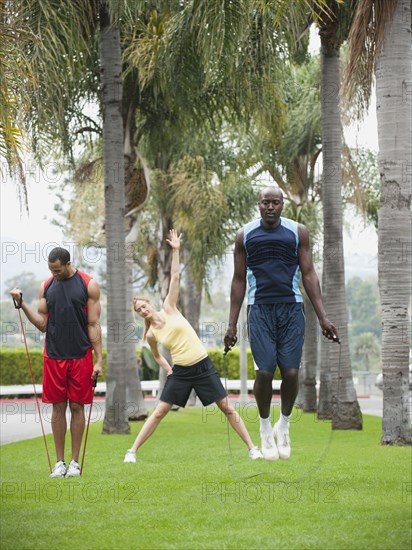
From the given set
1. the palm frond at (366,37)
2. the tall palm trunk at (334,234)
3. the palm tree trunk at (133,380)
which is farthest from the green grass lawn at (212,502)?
the palm tree trunk at (133,380)

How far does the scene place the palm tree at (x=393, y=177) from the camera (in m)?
14.8

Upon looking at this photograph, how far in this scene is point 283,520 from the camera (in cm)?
800

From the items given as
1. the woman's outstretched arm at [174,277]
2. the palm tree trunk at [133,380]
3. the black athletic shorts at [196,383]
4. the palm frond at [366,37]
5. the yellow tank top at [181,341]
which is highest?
the palm frond at [366,37]

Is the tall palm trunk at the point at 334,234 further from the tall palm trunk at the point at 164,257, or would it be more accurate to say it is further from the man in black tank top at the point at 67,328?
the man in black tank top at the point at 67,328

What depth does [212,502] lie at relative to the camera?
352 inches

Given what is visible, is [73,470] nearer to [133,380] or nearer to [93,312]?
[93,312]

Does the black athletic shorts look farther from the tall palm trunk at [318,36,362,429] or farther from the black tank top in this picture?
the tall palm trunk at [318,36,362,429]

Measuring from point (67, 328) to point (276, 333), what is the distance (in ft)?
8.06

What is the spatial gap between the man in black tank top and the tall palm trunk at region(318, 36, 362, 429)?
8773mm

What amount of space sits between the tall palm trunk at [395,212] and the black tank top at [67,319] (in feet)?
18.8

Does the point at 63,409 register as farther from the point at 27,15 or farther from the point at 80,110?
the point at 80,110

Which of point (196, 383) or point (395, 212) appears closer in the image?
point (196, 383)

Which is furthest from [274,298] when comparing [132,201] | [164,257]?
[164,257]

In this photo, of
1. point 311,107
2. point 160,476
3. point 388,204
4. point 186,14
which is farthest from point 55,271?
point 311,107
